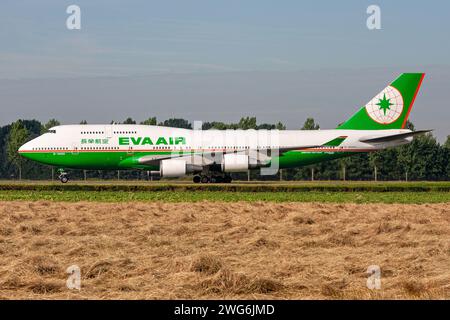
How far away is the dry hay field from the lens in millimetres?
13326

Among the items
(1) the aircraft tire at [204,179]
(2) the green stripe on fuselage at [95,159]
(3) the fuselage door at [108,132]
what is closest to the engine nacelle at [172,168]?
(2) the green stripe on fuselage at [95,159]

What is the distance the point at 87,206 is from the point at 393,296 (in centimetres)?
2416

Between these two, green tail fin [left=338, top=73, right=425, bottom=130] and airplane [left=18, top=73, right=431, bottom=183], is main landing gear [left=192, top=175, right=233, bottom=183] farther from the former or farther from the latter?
green tail fin [left=338, top=73, right=425, bottom=130]

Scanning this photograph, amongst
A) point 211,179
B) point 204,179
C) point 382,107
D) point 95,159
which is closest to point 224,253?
point 204,179

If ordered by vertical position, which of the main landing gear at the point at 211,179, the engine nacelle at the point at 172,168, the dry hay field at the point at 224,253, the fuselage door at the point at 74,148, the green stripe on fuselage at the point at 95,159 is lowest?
the dry hay field at the point at 224,253

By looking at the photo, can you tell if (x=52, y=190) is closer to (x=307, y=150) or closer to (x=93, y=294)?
(x=307, y=150)

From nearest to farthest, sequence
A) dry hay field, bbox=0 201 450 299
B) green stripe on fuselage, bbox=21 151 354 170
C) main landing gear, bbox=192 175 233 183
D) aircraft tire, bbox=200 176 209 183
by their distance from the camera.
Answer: dry hay field, bbox=0 201 450 299 < green stripe on fuselage, bbox=21 151 354 170 < aircraft tire, bbox=200 176 209 183 < main landing gear, bbox=192 175 233 183

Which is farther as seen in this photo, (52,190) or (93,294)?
(52,190)

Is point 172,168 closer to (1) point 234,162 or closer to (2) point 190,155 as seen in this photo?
(2) point 190,155

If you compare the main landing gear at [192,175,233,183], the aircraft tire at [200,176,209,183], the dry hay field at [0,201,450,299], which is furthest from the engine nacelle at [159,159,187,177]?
the dry hay field at [0,201,450,299]

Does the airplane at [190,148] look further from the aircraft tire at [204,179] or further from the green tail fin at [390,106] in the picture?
the green tail fin at [390,106]

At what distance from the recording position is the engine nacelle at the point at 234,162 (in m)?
65.9

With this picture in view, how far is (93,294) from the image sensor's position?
43.1 ft
